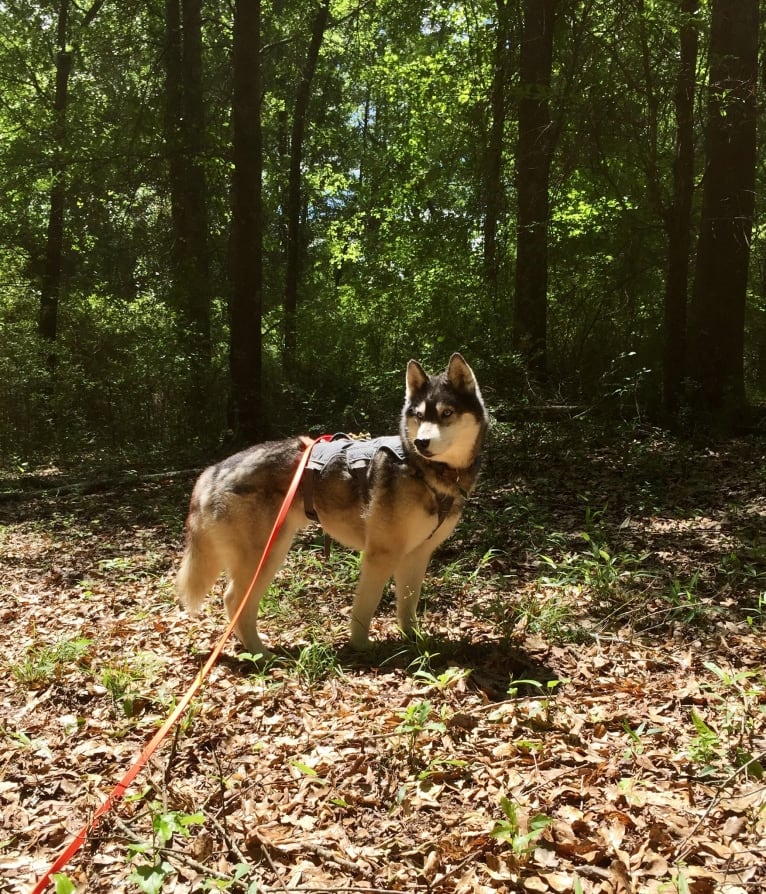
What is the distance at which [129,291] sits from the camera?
1833 cm

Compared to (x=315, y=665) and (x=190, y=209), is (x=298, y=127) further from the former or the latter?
(x=315, y=665)

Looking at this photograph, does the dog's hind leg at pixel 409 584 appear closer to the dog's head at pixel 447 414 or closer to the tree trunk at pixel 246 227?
the dog's head at pixel 447 414

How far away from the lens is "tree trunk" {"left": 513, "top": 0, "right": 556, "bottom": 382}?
426 inches

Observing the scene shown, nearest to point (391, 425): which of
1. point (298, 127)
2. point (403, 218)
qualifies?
point (403, 218)

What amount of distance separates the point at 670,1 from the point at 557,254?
4659 millimetres

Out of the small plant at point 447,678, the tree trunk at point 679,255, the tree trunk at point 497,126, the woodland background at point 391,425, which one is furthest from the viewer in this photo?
the tree trunk at point 497,126

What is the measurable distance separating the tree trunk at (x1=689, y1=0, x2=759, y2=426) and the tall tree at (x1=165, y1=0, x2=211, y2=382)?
9.39 m

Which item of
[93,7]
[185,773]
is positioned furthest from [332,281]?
[185,773]

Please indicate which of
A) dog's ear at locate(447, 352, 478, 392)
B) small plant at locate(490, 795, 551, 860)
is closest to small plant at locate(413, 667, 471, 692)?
small plant at locate(490, 795, 551, 860)

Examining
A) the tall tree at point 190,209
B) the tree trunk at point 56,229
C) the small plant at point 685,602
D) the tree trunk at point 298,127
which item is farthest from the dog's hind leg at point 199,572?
the tree trunk at point 298,127

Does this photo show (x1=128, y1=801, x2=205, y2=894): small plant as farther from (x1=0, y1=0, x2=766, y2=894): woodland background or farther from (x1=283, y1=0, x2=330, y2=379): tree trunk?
(x1=283, y1=0, x2=330, y2=379): tree trunk

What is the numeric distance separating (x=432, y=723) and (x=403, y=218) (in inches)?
629

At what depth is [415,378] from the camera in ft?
14.7

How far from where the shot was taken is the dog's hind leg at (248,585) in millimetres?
4590
